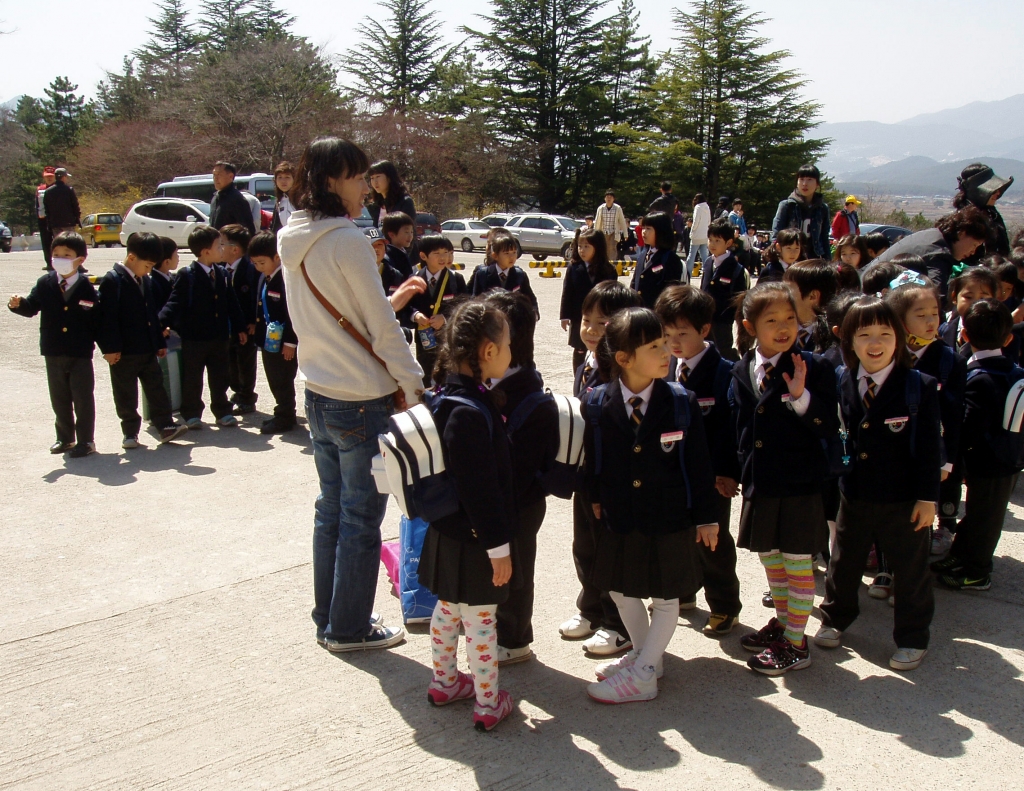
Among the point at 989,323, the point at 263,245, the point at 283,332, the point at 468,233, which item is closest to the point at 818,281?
the point at 989,323

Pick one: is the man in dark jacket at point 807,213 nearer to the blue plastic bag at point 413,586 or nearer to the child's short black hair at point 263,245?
the child's short black hair at point 263,245

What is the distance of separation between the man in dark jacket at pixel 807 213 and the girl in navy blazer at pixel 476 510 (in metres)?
5.86

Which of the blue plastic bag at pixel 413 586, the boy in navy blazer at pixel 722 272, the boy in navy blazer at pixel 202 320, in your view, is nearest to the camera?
the blue plastic bag at pixel 413 586

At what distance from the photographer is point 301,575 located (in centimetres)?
425

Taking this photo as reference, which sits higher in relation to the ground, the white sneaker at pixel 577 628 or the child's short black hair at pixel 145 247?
the child's short black hair at pixel 145 247

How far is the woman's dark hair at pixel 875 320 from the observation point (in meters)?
3.40

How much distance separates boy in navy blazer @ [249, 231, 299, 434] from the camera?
21.5ft

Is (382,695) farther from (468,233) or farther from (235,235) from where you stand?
(468,233)

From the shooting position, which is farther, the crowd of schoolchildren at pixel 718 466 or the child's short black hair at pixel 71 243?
the child's short black hair at pixel 71 243

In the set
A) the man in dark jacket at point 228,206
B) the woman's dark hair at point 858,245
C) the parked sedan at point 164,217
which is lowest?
the woman's dark hair at point 858,245

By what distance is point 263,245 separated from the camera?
21.5 ft

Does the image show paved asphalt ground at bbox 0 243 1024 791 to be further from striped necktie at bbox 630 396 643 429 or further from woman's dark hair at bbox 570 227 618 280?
woman's dark hair at bbox 570 227 618 280

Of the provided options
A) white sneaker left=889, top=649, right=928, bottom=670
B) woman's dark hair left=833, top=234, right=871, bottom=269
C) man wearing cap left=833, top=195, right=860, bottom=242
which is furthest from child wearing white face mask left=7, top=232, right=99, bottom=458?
man wearing cap left=833, top=195, right=860, bottom=242

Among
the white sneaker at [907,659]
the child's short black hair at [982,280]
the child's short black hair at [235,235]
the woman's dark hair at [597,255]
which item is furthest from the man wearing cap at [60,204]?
the white sneaker at [907,659]
